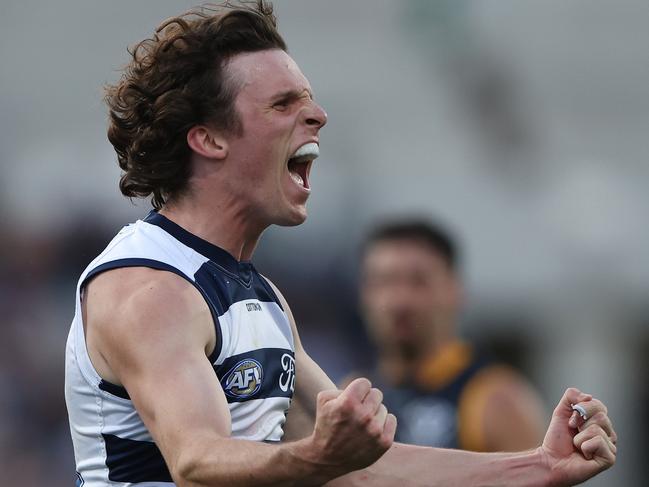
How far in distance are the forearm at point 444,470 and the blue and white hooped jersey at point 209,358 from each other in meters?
0.40

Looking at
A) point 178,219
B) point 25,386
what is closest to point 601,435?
point 178,219

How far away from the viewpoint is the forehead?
4.00m

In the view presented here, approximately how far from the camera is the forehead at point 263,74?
13.1 ft

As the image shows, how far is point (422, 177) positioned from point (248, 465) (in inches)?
417

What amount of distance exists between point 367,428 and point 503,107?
11.1m

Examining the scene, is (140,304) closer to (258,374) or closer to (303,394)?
(258,374)

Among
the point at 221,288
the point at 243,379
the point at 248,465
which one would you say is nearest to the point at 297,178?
the point at 221,288

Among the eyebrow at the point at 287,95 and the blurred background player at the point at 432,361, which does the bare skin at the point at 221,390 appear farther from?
the blurred background player at the point at 432,361

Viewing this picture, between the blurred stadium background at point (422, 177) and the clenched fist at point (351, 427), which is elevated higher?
the blurred stadium background at point (422, 177)

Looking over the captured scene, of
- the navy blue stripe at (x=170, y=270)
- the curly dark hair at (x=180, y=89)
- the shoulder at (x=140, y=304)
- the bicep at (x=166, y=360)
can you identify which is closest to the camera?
the bicep at (x=166, y=360)

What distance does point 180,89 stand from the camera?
13.3 feet

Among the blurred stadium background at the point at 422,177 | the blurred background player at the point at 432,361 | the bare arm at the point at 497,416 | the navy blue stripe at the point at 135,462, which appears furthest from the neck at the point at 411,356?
the blurred stadium background at the point at 422,177

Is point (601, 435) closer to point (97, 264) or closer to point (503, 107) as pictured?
point (97, 264)

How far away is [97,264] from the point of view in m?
3.63
